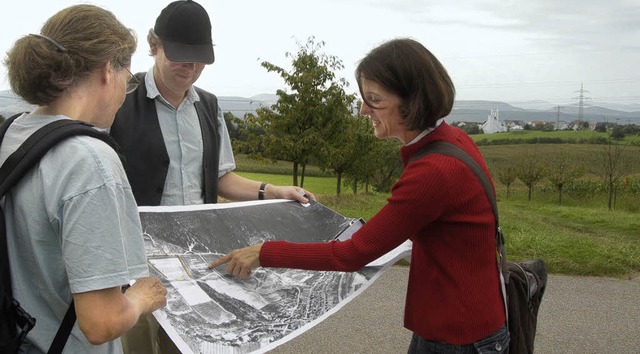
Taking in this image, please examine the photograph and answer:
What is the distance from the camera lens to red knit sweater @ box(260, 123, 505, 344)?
193 cm

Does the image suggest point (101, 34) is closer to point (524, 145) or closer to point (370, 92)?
point (370, 92)

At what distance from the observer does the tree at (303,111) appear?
2070 centimetres

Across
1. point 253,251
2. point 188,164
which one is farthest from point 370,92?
point 188,164

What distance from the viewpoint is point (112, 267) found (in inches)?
56.9

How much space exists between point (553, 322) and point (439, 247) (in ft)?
12.3

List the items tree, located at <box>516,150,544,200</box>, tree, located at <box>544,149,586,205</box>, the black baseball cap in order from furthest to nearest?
tree, located at <box>516,150,544,200</box> < tree, located at <box>544,149,586,205</box> < the black baseball cap

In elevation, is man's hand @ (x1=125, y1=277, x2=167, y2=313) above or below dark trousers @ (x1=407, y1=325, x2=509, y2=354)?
above

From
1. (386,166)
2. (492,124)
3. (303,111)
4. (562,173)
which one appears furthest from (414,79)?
(492,124)

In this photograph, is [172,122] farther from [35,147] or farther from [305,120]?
[305,120]

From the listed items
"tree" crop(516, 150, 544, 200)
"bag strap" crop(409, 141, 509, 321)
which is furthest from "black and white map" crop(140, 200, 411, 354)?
"tree" crop(516, 150, 544, 200)

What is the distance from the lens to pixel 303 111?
68.4ft

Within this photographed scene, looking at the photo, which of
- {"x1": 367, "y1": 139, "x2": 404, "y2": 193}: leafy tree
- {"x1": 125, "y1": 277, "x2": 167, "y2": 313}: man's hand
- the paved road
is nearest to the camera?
{"x1": 125, "y1": 277, "x2": 167, "y2": 313}: man's hand

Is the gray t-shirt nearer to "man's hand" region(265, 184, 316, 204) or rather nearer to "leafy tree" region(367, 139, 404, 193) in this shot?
"man's hand" region(265, 184, 316, 204)

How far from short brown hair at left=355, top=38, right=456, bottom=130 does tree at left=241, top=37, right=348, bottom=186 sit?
18.4 meters
